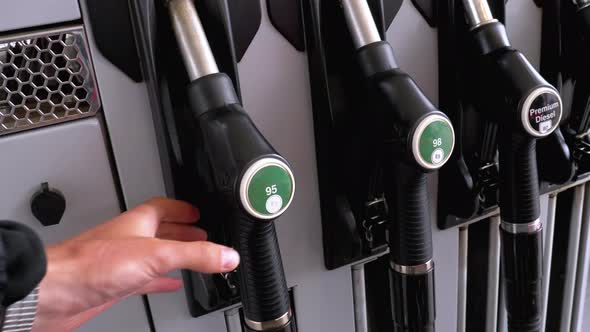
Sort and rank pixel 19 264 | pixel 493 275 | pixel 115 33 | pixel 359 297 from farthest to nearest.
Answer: pixel 493 275
pixel 359 297
pixel 115 33
pixel 19 264

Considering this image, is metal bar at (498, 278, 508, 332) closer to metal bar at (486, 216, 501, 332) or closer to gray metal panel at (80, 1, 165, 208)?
metal bar at (486, 216, 501, 332)

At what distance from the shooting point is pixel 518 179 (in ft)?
2.08

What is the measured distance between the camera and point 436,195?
752mm

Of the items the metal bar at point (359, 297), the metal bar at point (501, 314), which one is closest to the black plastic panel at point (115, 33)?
the metal bar at point (359, 297)

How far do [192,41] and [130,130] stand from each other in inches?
4.3

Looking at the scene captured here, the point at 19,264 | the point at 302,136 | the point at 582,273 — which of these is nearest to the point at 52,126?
the point at 19,264

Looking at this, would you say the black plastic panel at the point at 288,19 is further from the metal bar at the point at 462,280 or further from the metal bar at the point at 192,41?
the metal bar at the point at 462,280

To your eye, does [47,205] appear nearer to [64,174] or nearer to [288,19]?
[64,174]

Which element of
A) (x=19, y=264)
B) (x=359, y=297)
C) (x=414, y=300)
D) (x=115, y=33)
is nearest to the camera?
(x=19, y=264)

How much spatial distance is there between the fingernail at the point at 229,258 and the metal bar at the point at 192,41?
0.15m

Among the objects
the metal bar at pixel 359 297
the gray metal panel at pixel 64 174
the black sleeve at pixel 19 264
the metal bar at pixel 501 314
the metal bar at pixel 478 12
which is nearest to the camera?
the black sleeve at pixel 19 264

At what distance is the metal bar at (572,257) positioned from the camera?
0.89 metres

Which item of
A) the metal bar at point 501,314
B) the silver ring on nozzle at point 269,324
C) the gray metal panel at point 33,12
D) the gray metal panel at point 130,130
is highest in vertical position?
the gray metal panel at point 33,12

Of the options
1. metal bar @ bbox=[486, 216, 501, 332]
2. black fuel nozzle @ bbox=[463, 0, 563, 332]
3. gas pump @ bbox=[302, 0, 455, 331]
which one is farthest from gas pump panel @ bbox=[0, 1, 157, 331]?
metal bar @ bbox=[486, 216, 501, 332]
